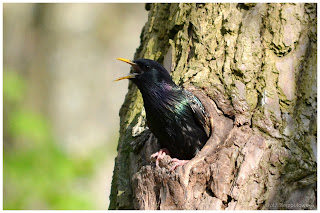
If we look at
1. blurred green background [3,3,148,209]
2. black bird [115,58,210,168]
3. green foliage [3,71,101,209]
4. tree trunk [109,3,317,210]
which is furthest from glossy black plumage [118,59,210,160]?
blurred green background [3,3,148,209]

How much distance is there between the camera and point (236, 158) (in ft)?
11.1

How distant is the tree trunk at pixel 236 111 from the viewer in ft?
10.8

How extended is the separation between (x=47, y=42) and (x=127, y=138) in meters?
4.49

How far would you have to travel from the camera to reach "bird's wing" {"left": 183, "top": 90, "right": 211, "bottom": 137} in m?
3.80

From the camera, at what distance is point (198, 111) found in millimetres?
3818

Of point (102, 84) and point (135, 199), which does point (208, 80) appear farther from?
point (102, 84)

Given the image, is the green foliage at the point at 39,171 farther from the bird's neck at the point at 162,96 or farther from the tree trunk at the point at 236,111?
the bird's neck at the point at 162,96

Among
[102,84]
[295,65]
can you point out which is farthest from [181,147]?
[102,84]

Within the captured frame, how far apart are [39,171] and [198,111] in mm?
2509

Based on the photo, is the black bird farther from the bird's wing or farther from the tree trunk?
the tree trunk

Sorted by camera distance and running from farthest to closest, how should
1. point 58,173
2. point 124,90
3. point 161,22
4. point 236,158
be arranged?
point 124,90
point 58,173
point 161,22
point 236,158

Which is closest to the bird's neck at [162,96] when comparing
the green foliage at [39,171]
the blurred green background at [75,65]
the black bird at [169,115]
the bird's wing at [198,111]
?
the black bird at [169,115]

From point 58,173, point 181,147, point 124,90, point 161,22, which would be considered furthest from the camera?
point 124,90

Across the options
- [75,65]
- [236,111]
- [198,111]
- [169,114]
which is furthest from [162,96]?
[75,65]
